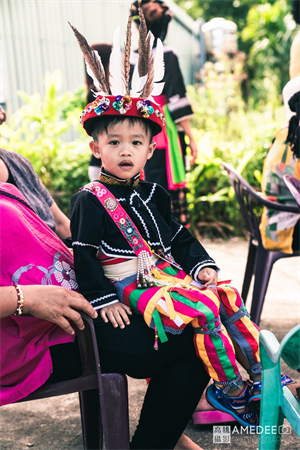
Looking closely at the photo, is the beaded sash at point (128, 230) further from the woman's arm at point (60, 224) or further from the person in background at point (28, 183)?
the woman's arm at point (60, 224)

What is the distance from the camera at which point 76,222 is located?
190 centimetres

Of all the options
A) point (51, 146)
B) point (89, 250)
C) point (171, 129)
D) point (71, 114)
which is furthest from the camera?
point (71, 114)

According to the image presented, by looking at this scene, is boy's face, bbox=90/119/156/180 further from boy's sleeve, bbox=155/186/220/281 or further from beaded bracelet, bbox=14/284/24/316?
beaded bracelet, bbox=14/284/24/316

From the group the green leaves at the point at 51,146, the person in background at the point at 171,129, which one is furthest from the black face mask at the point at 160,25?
the green leaves at the point at 51,146

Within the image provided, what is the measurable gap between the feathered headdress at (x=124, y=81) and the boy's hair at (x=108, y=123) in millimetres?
29

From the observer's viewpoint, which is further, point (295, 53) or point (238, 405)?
point (295, 53)

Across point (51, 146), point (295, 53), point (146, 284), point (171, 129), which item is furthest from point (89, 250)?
point (51, 146)

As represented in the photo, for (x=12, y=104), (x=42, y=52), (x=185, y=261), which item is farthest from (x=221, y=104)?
(x=185, y=261)

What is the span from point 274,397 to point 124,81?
127 centimetres

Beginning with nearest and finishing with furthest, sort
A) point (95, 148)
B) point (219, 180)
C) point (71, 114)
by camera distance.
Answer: point (95, 148) → point (219, 180) → point (71, 114)

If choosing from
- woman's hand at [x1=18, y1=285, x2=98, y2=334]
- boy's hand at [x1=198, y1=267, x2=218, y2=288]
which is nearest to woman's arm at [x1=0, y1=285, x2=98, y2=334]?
woman's hand at [x1=18, y1=285, x2=98, y2=334]

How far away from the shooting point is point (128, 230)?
1.91 meters

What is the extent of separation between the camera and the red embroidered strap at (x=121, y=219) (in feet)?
6.25

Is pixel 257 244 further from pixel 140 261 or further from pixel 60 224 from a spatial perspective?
pixel 140 261
